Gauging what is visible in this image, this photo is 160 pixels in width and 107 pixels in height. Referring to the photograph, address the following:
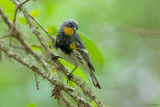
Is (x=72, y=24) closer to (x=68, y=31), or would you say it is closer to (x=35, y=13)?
(x=68, y=31)

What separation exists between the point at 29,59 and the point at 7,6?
0.58 meters

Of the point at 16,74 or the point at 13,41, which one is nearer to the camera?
the point at 13,41

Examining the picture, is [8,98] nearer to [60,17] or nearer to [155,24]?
[60,17]

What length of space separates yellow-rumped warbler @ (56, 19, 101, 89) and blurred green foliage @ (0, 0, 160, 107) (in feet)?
0.55

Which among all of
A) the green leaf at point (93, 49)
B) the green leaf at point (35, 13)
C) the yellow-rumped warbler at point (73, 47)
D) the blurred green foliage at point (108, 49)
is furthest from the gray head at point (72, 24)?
the green leaf at point (93, 49)

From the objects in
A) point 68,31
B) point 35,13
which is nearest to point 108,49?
point 68,31

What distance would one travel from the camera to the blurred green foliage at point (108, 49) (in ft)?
10.9

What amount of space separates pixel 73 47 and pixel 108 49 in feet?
5.85

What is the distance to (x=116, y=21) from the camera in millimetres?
4469

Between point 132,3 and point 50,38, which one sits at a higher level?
point 132,3

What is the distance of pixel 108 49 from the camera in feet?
15.5

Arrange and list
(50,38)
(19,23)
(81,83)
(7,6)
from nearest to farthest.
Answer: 1. (81,83)
2. (7,6)
3. (50,38)
4. (19,23)

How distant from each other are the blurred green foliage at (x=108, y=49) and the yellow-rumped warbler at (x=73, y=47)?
17 cm

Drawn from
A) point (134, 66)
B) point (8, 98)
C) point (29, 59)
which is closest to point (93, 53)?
point (29, 59)
